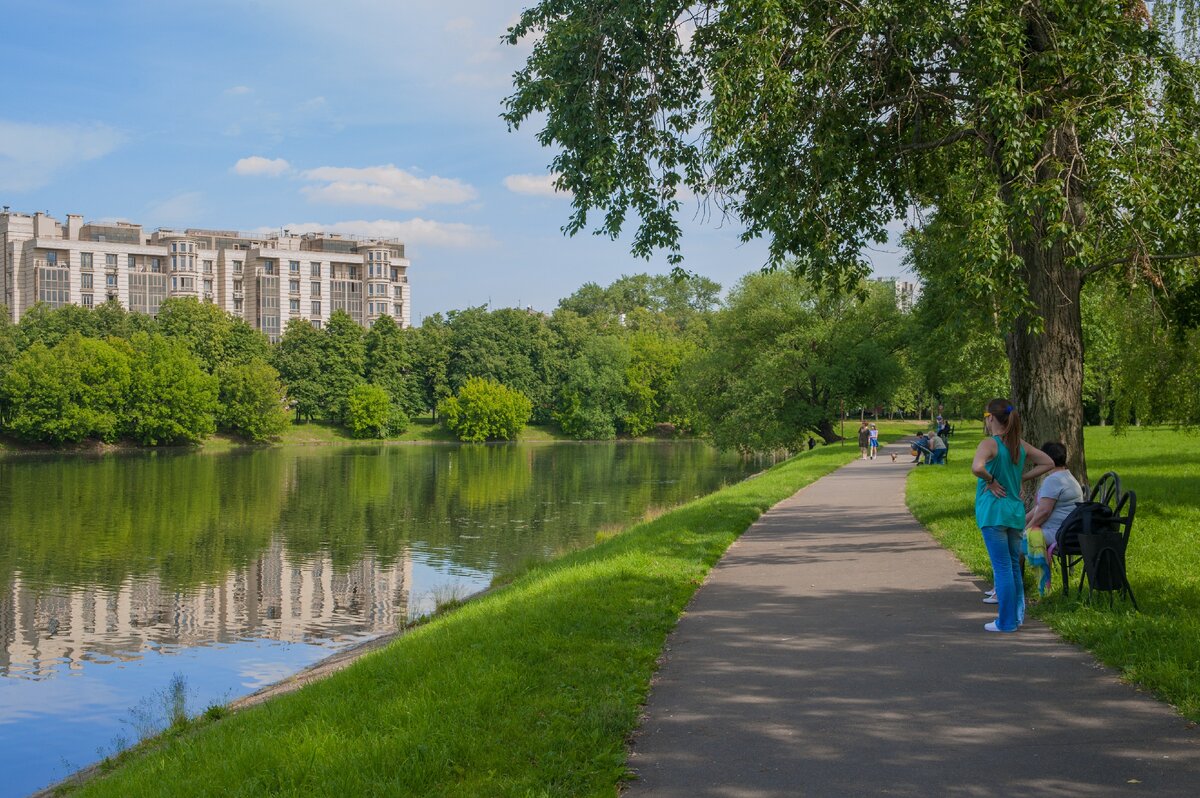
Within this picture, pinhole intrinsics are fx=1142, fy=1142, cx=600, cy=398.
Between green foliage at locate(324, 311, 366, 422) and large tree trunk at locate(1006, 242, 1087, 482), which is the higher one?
green foliage at locate(324, 311, 366, 422)

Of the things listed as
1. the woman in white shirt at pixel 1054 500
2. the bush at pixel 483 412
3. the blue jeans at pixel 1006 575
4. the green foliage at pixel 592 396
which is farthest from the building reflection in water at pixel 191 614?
the green foliage at pixel 592 396

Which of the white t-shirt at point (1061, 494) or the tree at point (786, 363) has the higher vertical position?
the tree at point (786, 363)

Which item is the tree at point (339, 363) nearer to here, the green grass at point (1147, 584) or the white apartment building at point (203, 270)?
the white apartment building at point (203, 270)

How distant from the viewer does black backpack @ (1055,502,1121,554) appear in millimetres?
9719

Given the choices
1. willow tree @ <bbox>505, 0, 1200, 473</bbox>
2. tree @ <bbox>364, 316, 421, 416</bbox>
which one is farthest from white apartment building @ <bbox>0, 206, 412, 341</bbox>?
willow tree @ <bbox>505, 0, 1200, 473</bbox>

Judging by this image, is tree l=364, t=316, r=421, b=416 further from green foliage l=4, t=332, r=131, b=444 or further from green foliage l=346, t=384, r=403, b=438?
green foliage l=4, t=332, r=131, b=444

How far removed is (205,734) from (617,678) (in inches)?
135

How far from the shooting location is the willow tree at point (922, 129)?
1192 centimetres

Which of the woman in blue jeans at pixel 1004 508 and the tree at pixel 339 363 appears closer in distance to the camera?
the woman in blue jeans at pixel 1004 508

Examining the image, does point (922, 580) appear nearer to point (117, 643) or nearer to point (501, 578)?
point (501, 578)

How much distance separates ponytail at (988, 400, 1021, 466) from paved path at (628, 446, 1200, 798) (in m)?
1.48

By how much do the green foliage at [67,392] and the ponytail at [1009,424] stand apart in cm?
8360

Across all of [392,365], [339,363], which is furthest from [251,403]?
[392,365]

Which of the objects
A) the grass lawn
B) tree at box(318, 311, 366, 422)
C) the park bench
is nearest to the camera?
the grass lawn
